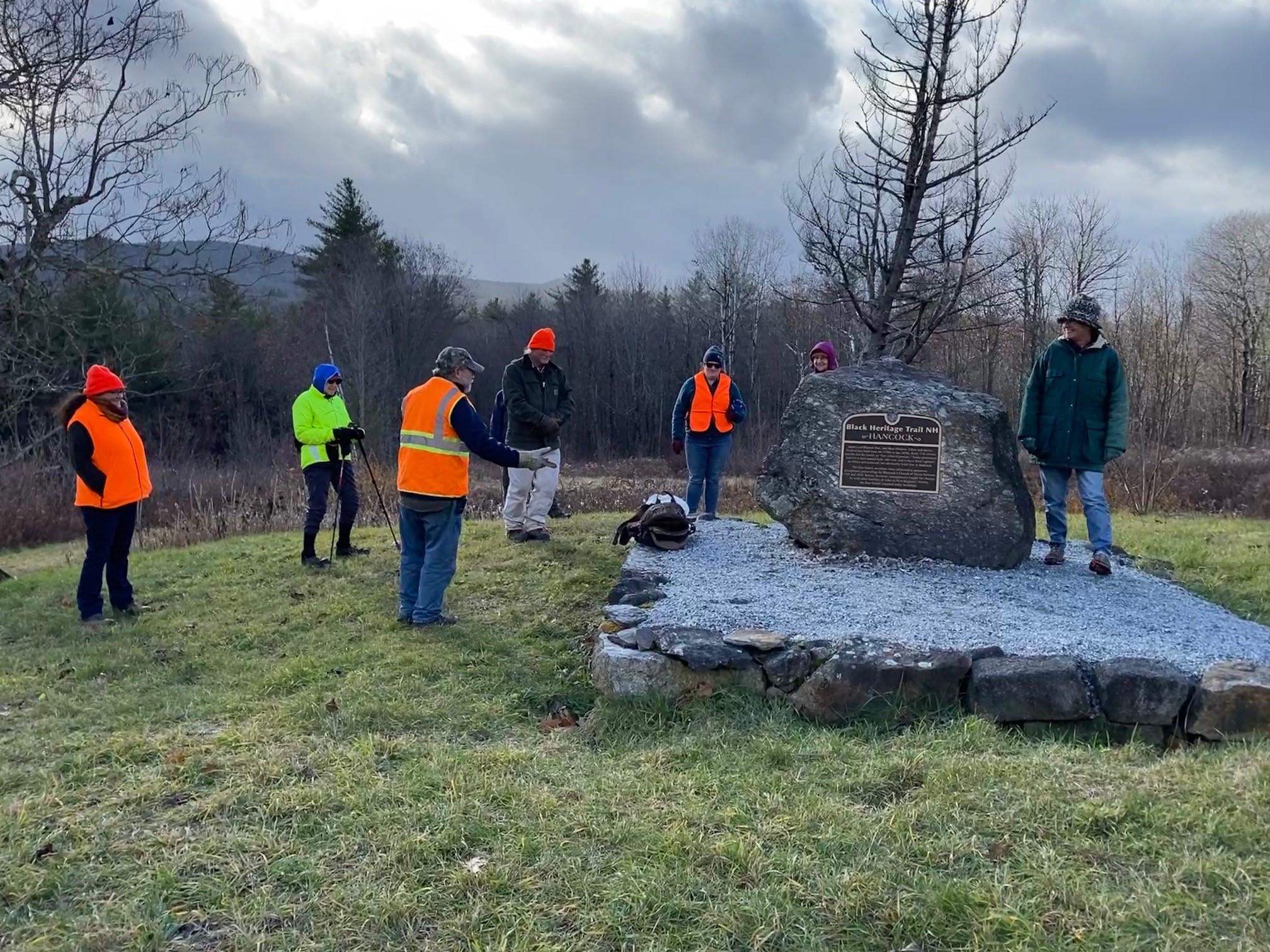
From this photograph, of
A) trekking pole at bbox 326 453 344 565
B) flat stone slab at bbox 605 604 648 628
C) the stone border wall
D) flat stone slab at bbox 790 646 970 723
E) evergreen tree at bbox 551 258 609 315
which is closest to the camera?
the stone border wall

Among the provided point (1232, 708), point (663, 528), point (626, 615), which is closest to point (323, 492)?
point (663, 528)

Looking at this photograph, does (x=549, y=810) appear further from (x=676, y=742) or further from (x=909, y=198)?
(x=909, y=198)

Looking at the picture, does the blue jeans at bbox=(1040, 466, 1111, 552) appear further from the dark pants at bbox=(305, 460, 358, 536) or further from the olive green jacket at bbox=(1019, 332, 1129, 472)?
the dark pants at bbox=(305, 460, 358, 536)

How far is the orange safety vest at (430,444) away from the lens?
5.56m

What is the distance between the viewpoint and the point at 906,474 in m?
6.55

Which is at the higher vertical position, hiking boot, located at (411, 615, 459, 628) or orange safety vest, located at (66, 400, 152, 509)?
orange safety vest, located at (66, 400, 152, 509)

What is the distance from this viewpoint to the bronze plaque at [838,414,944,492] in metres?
6.51

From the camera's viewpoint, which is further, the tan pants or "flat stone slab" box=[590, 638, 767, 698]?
the tan pants

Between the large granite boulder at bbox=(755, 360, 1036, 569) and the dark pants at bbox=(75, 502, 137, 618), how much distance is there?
5.23m

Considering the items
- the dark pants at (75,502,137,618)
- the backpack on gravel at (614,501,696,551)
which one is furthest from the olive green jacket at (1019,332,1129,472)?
the dark pants at (75,502,137,618)

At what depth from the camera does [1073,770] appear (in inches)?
132

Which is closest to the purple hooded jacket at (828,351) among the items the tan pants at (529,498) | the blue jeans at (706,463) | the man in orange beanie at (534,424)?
the blue jeans at (706,463)

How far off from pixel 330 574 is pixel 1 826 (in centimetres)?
469

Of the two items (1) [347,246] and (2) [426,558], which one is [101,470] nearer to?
(2) [426,558]
